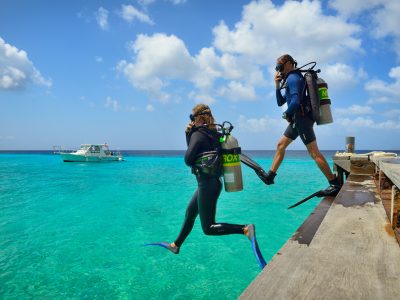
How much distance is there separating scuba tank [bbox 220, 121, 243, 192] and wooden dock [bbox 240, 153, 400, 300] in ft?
3.52

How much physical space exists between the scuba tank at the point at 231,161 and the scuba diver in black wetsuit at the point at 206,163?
7 cm

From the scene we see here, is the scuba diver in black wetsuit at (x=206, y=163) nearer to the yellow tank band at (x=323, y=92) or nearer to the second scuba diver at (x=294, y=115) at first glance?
the second scuba diver at (x=294, y=115)

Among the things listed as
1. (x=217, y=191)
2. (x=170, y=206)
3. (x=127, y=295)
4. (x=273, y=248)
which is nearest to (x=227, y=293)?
(x=127, y=295)

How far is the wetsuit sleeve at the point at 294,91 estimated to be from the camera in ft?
14.4

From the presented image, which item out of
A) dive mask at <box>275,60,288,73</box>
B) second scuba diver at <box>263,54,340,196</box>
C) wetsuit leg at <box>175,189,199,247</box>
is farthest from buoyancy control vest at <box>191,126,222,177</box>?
dive mask at <box>275,60,288,73</box>

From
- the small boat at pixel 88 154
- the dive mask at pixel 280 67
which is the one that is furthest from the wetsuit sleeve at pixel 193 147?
the small boat at pixel 88 154

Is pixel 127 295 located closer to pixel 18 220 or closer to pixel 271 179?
pixel 271 179

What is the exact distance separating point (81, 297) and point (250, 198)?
14466 millimetres

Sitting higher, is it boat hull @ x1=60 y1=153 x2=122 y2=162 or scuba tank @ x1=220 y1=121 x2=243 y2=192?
scuba tank @ x1=220 y1=121 x2=243 y2=192

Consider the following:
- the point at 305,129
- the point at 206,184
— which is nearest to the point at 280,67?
the point at 305,129

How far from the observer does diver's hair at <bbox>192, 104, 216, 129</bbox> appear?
12.9 ft

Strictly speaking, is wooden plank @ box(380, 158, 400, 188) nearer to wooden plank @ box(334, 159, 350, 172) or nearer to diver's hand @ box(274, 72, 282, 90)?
diver's hand @ box(274, 72, 282, 90)

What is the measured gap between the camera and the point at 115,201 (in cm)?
1945

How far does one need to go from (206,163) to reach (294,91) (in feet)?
6.15
